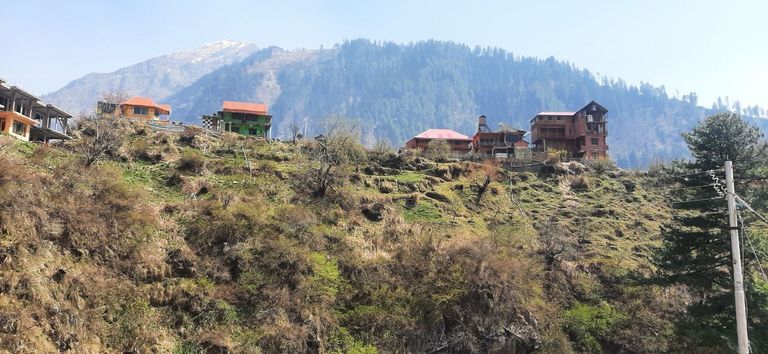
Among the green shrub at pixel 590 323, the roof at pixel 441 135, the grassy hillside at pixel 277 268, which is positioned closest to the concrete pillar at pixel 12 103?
the grassy hillside at pixel 277 268

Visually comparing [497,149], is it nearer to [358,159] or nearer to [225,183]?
[358,159]

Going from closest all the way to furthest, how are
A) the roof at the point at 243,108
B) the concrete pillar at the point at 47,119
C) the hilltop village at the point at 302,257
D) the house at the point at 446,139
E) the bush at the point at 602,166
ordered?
1. the hilltop village at the point at 302,257
2. the concrete pillar at the point at 47,119
3. the bush at the point at 602,166
4. the roof at the point at 243,108
5. the house at the point at 446,139

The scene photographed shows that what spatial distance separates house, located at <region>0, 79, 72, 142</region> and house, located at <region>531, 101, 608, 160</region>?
64272 mm

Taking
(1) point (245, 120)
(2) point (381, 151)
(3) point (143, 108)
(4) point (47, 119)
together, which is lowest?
(2) point (381, 151)

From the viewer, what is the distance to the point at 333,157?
44.4 m

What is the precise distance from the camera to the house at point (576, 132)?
77875 mm

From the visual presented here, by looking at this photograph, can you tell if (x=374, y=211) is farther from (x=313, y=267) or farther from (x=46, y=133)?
(x=46, y=133)

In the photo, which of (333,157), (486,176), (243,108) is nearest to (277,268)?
(333,157)

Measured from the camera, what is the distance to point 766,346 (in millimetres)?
23141

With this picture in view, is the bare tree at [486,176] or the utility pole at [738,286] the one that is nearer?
the utility pole at [738,286]

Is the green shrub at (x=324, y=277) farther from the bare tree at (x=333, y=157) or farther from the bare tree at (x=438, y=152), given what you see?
the bare tree at (x=438, y=152)

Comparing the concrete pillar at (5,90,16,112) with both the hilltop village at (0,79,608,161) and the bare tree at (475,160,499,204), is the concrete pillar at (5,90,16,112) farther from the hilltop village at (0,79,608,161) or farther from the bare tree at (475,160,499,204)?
the bare tree at (475,160,499,204)

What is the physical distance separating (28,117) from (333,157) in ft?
89.8

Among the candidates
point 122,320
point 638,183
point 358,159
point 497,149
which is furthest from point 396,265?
point 497,149
